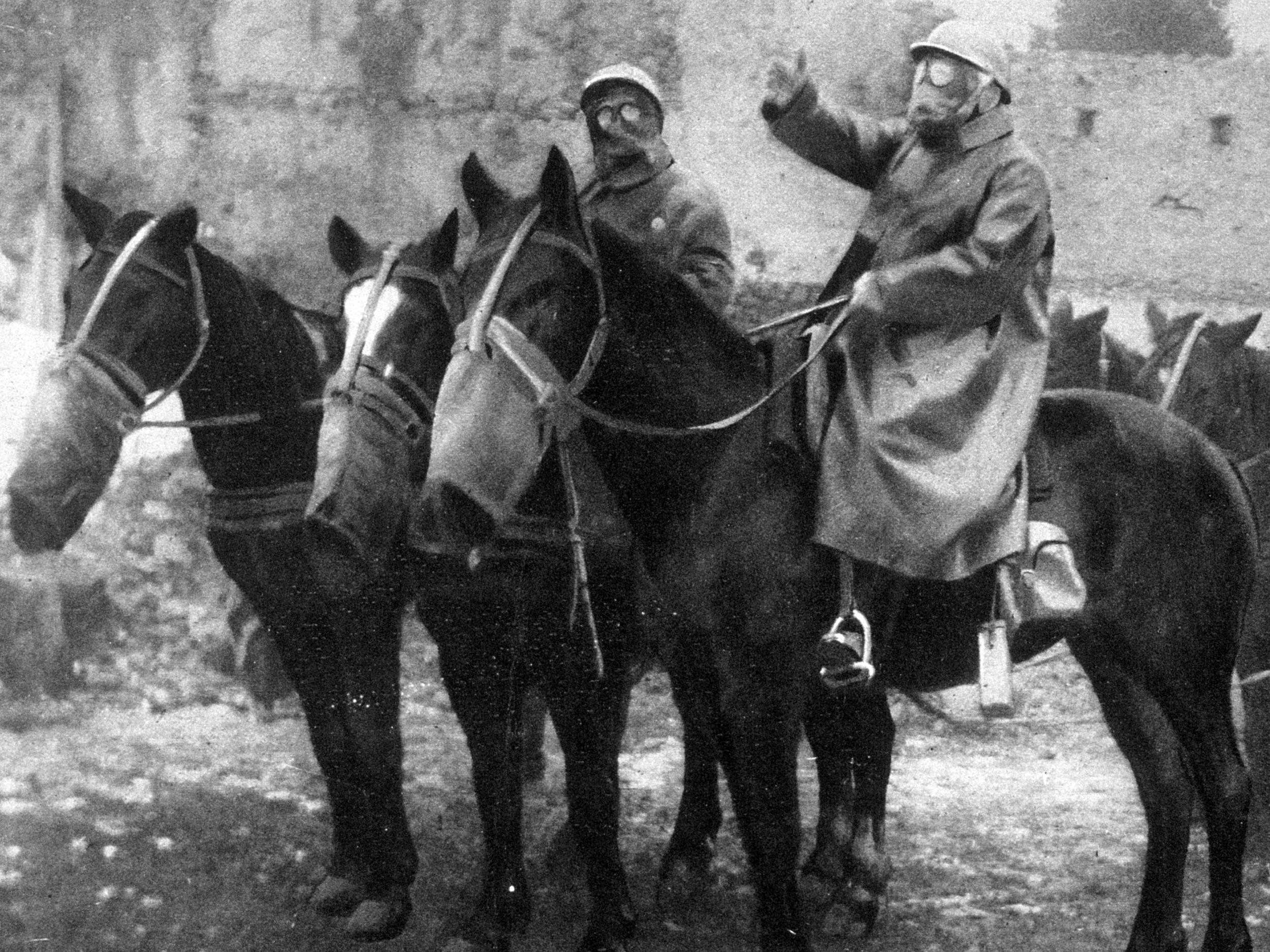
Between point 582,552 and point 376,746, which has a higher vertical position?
point 582,552

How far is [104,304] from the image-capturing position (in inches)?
179

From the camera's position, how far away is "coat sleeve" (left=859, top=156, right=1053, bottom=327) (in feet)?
13.5

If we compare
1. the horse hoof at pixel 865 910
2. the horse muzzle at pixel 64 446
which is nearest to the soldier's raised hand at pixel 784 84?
the horse muzzle at pixel 64 446

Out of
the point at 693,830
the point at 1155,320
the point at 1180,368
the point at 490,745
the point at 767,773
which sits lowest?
the point at 693,830

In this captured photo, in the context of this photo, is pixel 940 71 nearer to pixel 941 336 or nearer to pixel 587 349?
pixel 941 336

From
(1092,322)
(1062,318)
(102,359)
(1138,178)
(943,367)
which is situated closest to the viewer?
(943,367)

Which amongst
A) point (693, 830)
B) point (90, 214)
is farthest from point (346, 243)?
point (693, 830)

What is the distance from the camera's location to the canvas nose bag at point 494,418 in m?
3.49

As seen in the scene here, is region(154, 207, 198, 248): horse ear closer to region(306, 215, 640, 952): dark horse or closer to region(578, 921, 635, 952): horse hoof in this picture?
region(306, 215, 640, 952): dark horse

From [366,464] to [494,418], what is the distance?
0.92 meters

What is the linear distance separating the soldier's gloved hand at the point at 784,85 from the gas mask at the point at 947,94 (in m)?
0.38

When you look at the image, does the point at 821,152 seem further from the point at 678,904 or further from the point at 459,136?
the point at 459,136

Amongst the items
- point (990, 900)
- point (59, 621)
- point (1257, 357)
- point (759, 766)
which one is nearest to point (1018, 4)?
point (1257, 357)

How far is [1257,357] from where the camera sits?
635 centimetres
